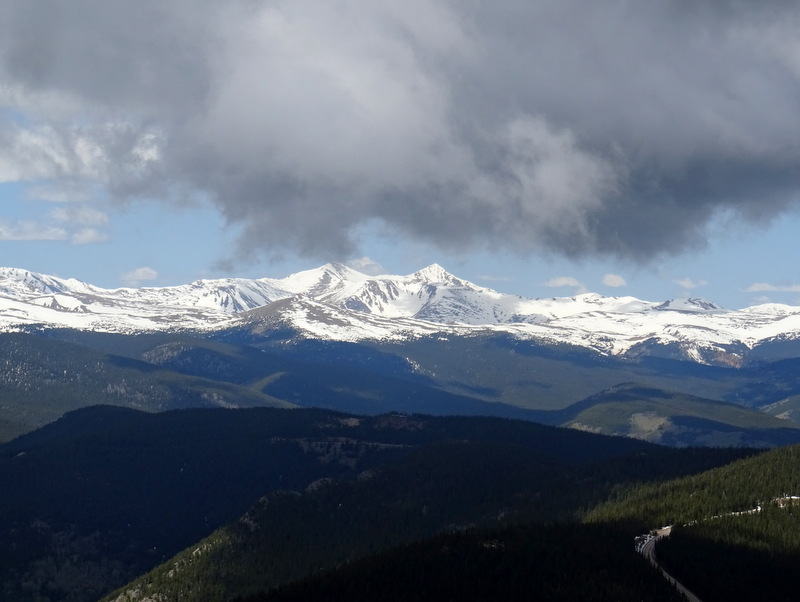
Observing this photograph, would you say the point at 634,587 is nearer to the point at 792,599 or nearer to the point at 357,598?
the point at 792,599

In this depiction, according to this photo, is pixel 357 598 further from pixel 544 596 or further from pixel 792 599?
pixel 792 599

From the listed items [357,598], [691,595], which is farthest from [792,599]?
[357,598]

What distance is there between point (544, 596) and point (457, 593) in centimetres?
1429

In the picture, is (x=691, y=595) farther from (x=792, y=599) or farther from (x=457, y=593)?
(x=457, y=593)

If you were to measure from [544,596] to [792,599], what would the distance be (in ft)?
136

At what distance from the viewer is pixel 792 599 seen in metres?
200

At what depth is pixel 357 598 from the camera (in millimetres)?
198875

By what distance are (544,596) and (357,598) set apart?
100ft

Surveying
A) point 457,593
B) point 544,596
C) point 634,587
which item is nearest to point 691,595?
point 634,587

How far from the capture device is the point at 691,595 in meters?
199

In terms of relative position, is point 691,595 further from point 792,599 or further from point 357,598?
point 357,598

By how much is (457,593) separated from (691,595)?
126 feet

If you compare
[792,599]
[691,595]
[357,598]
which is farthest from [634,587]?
[357,598]

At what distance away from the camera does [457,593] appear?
19925 centimetres
